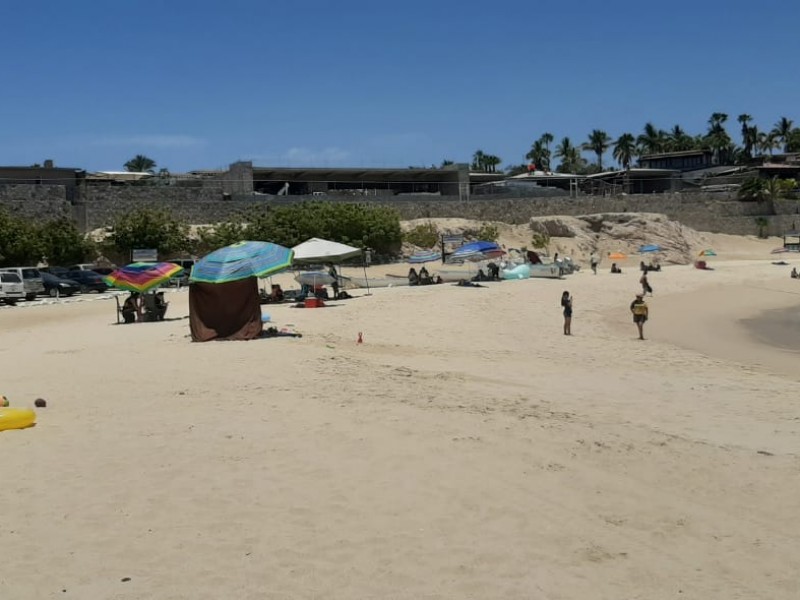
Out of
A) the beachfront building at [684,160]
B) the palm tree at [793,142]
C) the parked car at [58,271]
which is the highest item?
the palm tree at [793,142]

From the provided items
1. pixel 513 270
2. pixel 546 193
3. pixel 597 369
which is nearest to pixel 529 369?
pixel 597 369

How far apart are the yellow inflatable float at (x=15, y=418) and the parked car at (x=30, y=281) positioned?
25.2 meters

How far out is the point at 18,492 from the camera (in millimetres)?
7242

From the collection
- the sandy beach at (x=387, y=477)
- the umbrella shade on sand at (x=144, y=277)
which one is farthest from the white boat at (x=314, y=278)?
the sandy beach at (x=387, y=477)

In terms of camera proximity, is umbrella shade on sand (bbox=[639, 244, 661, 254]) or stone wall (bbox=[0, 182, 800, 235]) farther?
umbrella shade on sand (bbox=[639, 244, 661, 254])

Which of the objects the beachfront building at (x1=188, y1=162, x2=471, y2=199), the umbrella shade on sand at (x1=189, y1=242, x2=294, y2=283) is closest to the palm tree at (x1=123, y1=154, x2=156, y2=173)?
the beachfront building at (x1=188, y1=162, x2=471, y2=199)

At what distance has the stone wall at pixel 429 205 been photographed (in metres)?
49.4

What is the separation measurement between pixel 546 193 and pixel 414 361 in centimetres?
5500

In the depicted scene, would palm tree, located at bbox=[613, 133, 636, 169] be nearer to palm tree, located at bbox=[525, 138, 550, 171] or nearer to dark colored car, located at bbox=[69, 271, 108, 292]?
palm tree, located at bbox=[525, 138, 550, 171]

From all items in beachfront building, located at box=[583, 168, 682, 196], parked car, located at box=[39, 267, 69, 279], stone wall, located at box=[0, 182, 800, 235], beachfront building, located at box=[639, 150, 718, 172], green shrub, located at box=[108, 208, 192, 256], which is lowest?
parked car, located at box=[39, 267, 69, 279]

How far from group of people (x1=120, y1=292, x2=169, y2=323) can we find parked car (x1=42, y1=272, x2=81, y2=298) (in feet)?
43.7

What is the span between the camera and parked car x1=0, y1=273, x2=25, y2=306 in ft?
104

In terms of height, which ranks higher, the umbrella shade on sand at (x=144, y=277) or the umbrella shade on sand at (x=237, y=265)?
the umbrella shade on sand at (x=237, y=265)

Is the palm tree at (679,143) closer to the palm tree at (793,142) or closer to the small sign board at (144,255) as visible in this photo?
the palm tree at (793,142)
